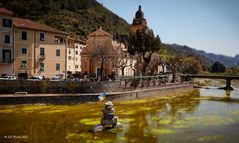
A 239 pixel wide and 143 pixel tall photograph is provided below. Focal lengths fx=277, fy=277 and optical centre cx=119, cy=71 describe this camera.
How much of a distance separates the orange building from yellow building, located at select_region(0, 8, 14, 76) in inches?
813

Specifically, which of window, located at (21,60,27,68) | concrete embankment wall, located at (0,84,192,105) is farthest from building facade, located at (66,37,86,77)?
concrete embankment wall, located at (0,84,192,105)

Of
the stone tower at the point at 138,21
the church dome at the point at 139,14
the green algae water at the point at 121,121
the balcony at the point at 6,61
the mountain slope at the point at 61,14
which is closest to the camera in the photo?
the green algae water at the point at 121,121

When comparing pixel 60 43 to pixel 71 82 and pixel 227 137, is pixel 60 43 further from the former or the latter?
pixel 227 137

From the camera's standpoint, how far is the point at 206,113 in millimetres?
43219

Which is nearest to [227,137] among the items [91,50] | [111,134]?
[111,134]

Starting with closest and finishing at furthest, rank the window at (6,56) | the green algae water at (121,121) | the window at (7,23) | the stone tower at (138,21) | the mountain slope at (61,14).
Answer: the green algae water at (121,121) < the window at (7,23) < the window at (6,56) < the stone tower at (138,21) < the mountain slope at (61,14)

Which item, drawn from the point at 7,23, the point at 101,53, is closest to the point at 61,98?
the point at 7,23

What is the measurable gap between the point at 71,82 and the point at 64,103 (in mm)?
4811

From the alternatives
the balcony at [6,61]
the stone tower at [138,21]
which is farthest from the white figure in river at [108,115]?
the stone tower at [138,21]

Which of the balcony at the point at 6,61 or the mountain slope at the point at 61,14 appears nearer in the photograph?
the balcony at the point at 6,61

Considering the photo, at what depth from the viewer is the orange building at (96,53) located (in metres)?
69.9

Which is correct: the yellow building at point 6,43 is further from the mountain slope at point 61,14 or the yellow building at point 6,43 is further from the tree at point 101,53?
the mountain slope at point 61,14

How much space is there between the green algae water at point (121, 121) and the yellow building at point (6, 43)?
14567mm

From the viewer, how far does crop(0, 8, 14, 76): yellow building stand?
173 feet
